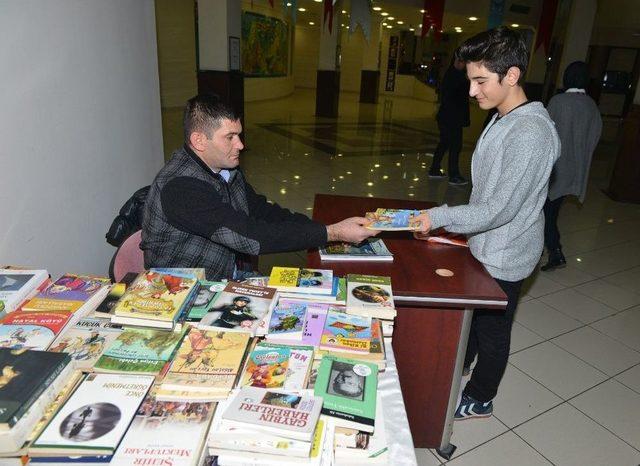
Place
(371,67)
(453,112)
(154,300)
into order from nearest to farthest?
1. (154,300)
2. (453,112)
3. (371,67)

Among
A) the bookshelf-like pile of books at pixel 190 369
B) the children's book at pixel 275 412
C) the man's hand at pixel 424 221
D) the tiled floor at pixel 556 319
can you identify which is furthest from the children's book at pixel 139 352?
the tiled floor at pixel 556 319

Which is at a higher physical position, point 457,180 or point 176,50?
point 176,50

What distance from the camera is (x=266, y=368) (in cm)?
113

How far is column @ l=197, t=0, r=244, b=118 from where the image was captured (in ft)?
21.5

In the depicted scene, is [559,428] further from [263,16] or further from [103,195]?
[263,16]

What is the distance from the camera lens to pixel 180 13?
1106 cm

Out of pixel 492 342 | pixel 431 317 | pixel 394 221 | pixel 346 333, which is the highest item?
pixel 394 221

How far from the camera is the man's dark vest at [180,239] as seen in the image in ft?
5.73

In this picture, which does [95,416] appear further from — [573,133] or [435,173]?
[435,173]

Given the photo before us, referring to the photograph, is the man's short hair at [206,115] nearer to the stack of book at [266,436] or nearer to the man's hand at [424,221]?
the man's hand at [424,221]

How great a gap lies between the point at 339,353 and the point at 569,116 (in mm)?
3344

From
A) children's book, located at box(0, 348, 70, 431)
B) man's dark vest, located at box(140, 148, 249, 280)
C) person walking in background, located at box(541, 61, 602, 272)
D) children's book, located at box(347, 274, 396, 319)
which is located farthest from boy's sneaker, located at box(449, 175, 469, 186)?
children's book, located at box(0, 348, 70, 431)

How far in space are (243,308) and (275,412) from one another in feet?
1.44

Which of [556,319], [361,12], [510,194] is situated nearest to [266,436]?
[510,194]
